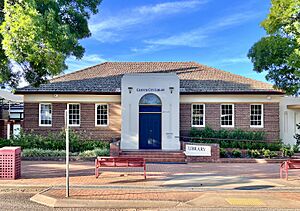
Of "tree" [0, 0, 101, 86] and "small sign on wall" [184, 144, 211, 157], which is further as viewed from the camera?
"small sign on wall" [184, 144, 211, 157]

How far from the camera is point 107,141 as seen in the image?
71.4 ft

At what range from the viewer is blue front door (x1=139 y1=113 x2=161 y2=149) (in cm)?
2085

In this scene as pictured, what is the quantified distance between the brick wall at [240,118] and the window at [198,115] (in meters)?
0.28

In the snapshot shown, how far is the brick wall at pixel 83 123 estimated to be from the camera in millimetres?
21938

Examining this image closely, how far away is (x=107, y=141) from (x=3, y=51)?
11043 millimetres

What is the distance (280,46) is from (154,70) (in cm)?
1302

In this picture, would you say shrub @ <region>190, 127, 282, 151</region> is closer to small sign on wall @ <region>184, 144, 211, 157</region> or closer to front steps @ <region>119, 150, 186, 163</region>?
front steps @ <region>119, 150, 186, 163</region>

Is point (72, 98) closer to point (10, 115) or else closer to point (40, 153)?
point (40, 153)

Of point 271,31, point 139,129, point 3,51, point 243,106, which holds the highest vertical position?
point 271,31

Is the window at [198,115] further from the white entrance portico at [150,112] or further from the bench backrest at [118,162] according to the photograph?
the bench backrest at [118,162]

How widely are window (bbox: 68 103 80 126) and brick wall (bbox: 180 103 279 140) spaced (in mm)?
7267

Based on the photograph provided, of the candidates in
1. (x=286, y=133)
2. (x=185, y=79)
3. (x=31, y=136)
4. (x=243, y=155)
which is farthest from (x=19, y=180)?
(x=286, y=133)

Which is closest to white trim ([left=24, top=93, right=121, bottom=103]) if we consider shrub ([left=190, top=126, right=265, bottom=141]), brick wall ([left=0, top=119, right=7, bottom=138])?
brick wall ([left=0, top=119, right=7, bottom=138])

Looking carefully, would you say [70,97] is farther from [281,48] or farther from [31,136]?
[281,48]
